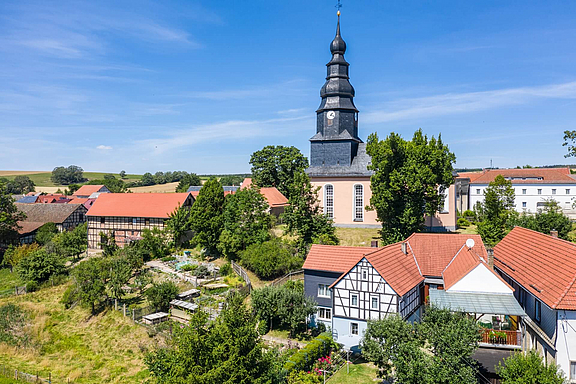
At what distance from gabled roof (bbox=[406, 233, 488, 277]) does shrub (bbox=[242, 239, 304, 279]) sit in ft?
31.7

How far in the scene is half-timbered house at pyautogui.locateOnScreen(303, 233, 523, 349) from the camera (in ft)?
67.9

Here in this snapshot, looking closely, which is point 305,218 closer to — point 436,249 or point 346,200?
point 346,200

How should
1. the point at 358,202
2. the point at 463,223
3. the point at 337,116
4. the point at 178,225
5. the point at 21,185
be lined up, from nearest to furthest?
the point at 358,202 → the point at 337,116 → the point at 178,225 → the point at 463,223 → the point at 21,185

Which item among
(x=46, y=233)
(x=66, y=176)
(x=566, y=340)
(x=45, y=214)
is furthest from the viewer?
(x=66, y=176)

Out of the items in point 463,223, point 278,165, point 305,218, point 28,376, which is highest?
point 278,165

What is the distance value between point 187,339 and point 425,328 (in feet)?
31.5

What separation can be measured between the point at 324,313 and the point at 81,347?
1555cm

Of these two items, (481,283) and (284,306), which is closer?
(481,283)

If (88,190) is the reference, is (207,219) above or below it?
below

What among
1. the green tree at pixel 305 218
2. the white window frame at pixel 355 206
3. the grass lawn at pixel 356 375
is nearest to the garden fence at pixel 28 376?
the grass lawn at pixel 356 375

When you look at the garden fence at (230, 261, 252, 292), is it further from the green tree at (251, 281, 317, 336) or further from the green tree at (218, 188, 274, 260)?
the green tree at (251, 281, 317, 336)

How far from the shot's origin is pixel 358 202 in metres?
39.3

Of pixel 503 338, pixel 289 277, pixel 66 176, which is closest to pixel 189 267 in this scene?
pixel 289 277

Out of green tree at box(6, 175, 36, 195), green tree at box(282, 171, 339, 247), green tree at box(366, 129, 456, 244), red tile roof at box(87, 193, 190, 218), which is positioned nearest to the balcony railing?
green tree at box(366, 129, 456, 244)
